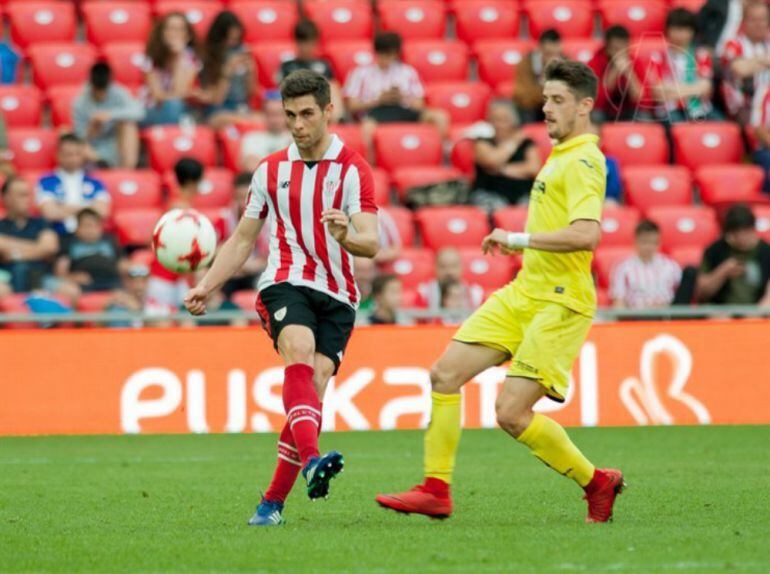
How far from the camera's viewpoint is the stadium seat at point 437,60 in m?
18.1

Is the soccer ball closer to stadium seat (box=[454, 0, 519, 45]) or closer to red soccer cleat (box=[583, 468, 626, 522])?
red soccer cleat (box=[583, 468, 626, 522])

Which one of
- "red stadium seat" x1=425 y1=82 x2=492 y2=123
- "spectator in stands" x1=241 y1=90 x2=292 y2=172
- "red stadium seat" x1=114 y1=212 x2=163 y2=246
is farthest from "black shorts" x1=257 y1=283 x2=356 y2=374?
"red stadium seat" x1=425 y1=82 x2=492 y2=123

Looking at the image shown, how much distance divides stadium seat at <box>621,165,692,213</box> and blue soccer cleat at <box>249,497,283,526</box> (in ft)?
32.6

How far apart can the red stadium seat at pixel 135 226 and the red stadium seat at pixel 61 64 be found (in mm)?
2561

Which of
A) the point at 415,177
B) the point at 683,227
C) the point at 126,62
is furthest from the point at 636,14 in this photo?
the point at 126,62

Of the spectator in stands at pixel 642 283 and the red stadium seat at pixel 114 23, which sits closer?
the spectator in stands at pixel 642 283

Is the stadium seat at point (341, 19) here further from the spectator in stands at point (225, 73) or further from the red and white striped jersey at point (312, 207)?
the red and white striped jersey at point (312, 207)

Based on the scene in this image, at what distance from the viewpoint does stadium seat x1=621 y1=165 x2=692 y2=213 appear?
1710cm

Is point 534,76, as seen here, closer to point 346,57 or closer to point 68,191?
point 346,57

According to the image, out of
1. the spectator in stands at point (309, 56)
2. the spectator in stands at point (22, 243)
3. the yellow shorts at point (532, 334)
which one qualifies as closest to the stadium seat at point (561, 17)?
the spectator in stands at point (309, 56)

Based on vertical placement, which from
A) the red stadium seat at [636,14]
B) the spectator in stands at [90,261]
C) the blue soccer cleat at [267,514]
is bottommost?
the spectator in stands at [90,261]

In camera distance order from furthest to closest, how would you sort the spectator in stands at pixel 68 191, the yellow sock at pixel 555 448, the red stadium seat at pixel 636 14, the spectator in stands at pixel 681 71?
1. the red stadium seat at pixel 636 14
2. the spectator in stands at pixel 681 71
3. the spectator in stands at pixel 68 191
4. the yellow sock at pixel 555 448

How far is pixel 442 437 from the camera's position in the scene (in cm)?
780

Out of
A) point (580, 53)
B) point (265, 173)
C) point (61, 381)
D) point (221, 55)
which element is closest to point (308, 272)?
point (265, 173)
